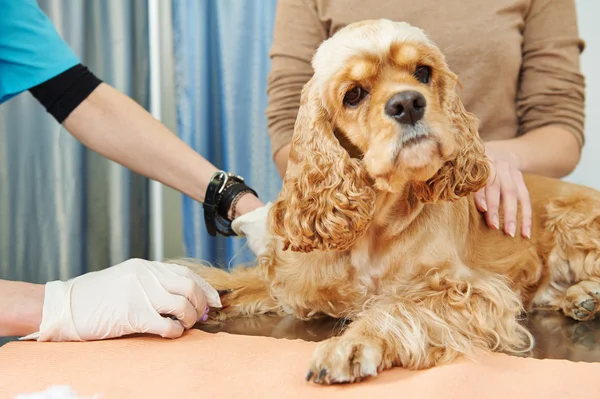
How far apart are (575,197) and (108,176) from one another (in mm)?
1584

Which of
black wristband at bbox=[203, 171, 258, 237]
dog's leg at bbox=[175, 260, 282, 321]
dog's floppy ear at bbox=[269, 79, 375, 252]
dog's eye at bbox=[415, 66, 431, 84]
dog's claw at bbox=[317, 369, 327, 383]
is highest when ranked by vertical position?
dog's eye at bbox=[415, 66, 431, 84]

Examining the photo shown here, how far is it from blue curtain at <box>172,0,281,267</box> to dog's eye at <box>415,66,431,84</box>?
135 cm

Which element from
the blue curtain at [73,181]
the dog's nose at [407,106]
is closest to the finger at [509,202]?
the dog's nose at [407,106]

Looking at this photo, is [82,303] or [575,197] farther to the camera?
[575,197]

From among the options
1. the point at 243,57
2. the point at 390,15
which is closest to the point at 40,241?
the point at 243,57

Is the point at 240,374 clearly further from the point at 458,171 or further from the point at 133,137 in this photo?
the point at 133,137

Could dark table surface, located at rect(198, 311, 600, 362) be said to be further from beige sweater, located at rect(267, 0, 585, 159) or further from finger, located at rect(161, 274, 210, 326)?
beige sweater, located at rect(267, 0, 585, 159)

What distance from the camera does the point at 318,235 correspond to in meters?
0.97

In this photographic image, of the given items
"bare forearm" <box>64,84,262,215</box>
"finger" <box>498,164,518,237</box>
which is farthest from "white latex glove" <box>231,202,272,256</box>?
"finger" <box>498,164,518,237</box>

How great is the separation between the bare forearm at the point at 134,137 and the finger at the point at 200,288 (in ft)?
1.19

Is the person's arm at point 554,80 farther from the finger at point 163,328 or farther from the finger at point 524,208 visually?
the finger at point 163,328

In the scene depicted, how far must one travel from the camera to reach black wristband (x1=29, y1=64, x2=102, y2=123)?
1.42m

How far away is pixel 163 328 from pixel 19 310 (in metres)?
0.24

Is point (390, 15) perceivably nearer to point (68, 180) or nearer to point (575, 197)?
point (575, 197)
